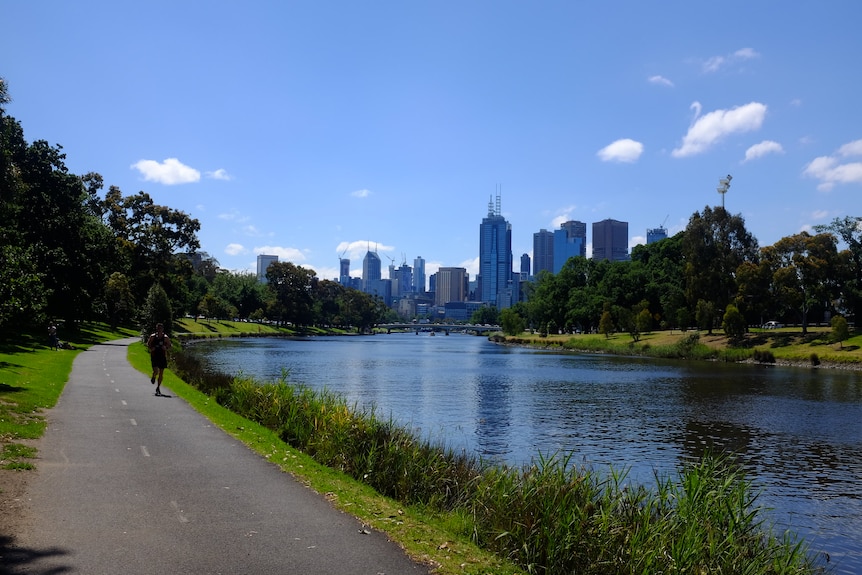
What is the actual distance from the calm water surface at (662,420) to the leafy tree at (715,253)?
34.7m

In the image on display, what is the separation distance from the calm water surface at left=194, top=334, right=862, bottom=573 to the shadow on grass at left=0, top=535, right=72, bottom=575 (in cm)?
1047

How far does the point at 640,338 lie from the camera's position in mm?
100750

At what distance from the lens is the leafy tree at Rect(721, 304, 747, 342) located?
8162cm

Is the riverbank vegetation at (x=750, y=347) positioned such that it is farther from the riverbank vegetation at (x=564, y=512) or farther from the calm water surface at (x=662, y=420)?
the riverbank vegetation at (x=564, y=512)

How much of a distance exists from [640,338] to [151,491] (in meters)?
97.2

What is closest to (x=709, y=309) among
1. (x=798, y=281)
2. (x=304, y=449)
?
(x=798, y=281)

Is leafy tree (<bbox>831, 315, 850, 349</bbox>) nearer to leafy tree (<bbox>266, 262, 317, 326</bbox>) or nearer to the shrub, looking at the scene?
the shrub

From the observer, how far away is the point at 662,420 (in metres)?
31.3

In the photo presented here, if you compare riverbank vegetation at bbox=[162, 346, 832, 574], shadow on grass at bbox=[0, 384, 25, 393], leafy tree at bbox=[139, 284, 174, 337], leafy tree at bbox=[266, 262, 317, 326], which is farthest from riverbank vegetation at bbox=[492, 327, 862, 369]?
leafy tree at bbox=[266, 262, 317, 326]

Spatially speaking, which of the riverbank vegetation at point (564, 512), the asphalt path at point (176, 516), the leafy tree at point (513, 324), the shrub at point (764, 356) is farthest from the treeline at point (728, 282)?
the asphalt path at point (176, 516)

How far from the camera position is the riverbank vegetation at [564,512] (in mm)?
9062

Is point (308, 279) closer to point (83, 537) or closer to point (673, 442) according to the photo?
point (673, 442)

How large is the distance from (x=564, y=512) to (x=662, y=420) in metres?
23.7

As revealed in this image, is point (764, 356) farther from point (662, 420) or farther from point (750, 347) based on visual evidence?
point (662, 420)
